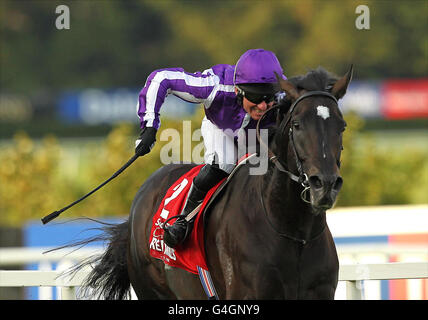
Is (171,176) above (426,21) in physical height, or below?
below

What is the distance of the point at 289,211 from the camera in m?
4.08

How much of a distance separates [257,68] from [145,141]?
695mm

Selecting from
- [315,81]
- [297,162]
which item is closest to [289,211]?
[297,162]

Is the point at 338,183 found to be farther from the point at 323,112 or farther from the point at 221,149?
the point at 221,149

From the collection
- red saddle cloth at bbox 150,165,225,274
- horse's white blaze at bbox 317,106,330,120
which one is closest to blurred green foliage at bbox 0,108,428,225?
red saddle cloth at bbox 150,165,225,274

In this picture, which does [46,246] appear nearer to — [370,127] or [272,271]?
[272,271]

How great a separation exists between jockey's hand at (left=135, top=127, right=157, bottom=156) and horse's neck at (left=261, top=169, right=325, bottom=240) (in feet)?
2.54

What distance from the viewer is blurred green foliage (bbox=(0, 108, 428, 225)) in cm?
1034

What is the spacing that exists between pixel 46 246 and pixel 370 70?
878 inches

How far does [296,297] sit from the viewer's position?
403 cm

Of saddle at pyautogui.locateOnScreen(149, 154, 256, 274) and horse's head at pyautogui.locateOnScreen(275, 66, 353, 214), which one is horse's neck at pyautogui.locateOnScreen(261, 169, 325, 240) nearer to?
horse's head at pyautogui.locateOnScreen(275, 66, 353, 214)

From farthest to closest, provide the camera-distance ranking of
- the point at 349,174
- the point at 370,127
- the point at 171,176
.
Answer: the point at 370,127, the point at 349,174, the point at 171,176

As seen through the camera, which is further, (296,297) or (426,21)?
(426,21)

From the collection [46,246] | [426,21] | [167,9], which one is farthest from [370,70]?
[46,246]
